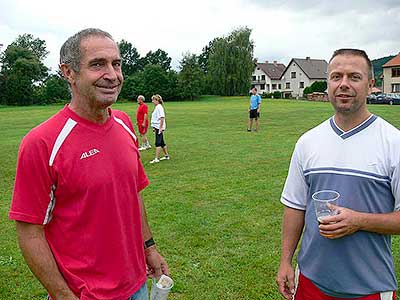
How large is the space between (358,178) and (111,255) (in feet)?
4.62

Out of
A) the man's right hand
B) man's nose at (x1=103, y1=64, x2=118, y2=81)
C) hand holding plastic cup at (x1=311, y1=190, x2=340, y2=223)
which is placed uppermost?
man's nose at (x1=103, y1=64, x2=118, y2=81)

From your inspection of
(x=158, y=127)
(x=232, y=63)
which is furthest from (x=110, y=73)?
(x=232, y=63)

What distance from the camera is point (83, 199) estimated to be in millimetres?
2250

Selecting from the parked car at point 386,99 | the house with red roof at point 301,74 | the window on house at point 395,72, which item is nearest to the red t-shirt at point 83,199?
the parked car at point 386,99

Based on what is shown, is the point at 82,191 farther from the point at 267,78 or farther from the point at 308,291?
the point at 267,78

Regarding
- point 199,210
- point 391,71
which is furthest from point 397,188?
point 391,71

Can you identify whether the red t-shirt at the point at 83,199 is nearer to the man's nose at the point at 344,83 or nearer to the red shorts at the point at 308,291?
the red shorts at the point at 308,291

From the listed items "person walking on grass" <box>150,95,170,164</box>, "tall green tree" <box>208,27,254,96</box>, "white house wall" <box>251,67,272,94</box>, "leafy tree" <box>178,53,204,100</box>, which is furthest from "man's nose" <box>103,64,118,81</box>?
"white house wall" <box>251,67,272,94</box>

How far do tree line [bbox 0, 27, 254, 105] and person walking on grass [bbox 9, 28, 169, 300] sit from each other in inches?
2625

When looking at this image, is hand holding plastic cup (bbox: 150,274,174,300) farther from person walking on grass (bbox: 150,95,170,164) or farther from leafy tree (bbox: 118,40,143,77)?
leafy tree (bbox: 118,40,143,77)

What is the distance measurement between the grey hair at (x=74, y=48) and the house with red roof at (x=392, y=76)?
77.6 m

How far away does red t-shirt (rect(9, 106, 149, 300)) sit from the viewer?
2137 mm

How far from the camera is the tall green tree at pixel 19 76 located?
67.6 metres

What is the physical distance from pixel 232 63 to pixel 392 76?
27.4 m
